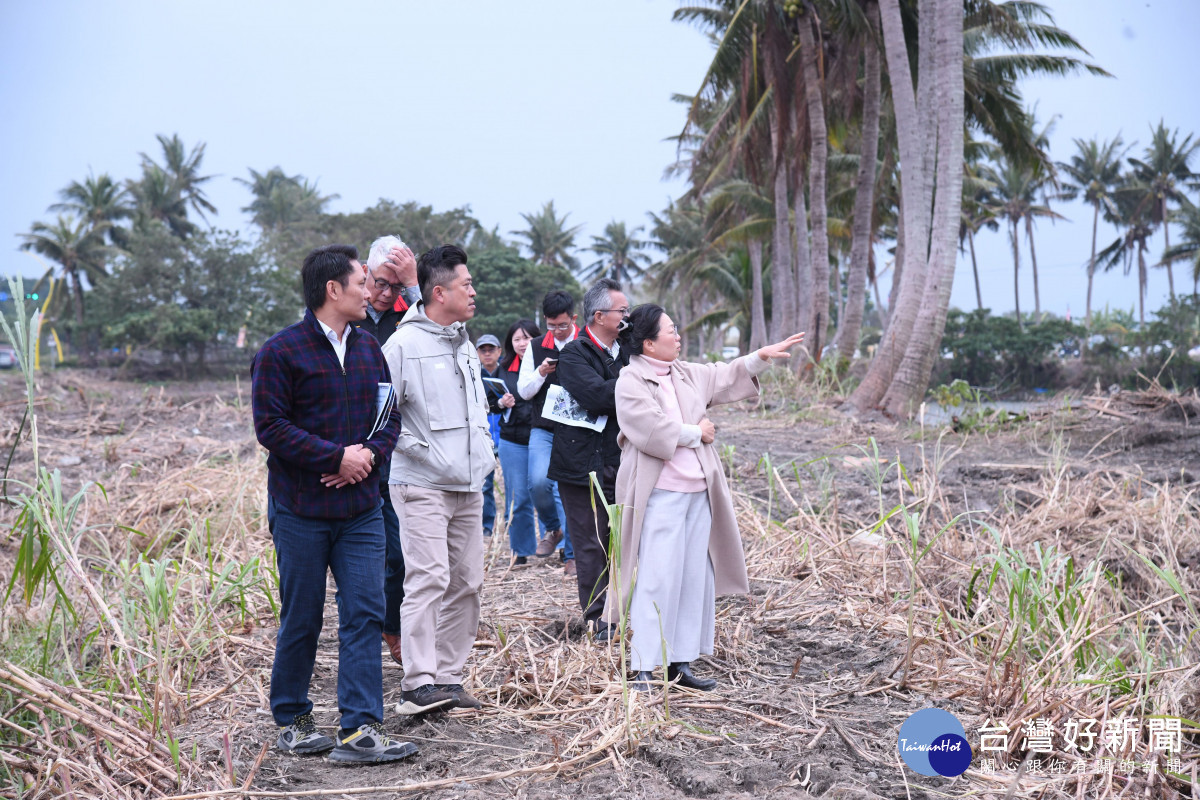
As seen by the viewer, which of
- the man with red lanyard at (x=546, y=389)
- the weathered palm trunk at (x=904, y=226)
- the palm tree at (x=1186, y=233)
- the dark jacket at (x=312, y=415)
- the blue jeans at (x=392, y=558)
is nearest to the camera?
the dark jacket at (x=312, y=415)

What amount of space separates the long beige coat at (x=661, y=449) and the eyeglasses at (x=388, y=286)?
3.67ft

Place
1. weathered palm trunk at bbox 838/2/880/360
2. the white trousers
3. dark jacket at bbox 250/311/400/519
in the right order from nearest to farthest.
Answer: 1. dark jacket at bbox 250/311/400/519
2. the white trousers
3. weathered palm trunk at bbox 838/2/880/360

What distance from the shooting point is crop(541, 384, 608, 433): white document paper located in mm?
4371

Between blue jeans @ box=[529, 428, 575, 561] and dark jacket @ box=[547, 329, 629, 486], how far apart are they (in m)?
1.05

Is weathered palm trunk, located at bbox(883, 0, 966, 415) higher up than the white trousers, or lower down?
higher up

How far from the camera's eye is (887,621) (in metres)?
4.48

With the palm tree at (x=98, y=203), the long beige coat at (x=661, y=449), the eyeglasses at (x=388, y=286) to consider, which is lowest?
the long beige coat at (x=661, y=449)

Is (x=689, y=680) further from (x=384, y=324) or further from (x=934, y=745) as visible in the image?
(x=384, y=324)

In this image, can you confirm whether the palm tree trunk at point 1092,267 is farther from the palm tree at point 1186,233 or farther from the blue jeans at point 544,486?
the blue jeans at point 544,486

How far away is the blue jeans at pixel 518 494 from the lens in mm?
6090

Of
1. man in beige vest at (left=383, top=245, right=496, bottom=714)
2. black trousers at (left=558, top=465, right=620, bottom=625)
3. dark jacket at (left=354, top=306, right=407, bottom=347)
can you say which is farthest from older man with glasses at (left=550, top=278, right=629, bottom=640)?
dark jacket at (left=354, top=306, right=407, bottom=347)

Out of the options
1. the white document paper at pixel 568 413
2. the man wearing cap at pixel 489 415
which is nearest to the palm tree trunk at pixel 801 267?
the man wearing cap at pixel 489 415

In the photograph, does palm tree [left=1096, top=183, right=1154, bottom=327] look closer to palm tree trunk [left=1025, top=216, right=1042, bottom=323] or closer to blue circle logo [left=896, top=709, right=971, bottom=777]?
palm tree trunk [left=1025, top=216, right=1042, bottom=323]

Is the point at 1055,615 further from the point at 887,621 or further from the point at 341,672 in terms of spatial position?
the point at 341,672
